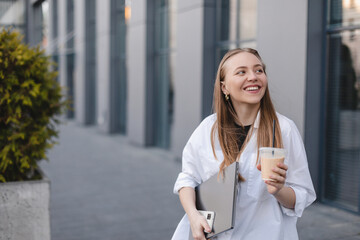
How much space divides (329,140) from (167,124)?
18.0 feet

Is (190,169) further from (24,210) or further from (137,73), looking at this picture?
(137,73)

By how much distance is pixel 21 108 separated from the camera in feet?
13.2

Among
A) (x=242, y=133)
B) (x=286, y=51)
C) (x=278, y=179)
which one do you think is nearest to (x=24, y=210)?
(x=242, y=133)

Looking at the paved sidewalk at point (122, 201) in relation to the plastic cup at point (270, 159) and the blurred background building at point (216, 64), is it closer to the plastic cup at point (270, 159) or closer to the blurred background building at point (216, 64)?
the blurred background building at point (216, 64)

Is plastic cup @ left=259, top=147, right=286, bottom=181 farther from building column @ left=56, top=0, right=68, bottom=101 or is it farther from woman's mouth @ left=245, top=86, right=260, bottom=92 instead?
building column @ left=56, top=0, right=68, bottom=101

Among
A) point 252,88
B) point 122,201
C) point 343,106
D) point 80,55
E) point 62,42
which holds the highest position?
point 62,42

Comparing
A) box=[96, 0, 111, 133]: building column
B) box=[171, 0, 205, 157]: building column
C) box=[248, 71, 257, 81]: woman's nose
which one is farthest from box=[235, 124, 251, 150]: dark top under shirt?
box=[96, 0, 111, 133]: building column

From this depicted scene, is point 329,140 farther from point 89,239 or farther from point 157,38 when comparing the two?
point 157,38

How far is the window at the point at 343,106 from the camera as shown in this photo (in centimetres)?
562

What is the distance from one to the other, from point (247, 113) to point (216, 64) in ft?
22.0

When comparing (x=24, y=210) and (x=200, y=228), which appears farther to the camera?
(x=24, y=210)

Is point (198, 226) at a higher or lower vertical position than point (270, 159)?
lower

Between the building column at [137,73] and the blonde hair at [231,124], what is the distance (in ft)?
30.8

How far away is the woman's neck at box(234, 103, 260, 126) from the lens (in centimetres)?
217
